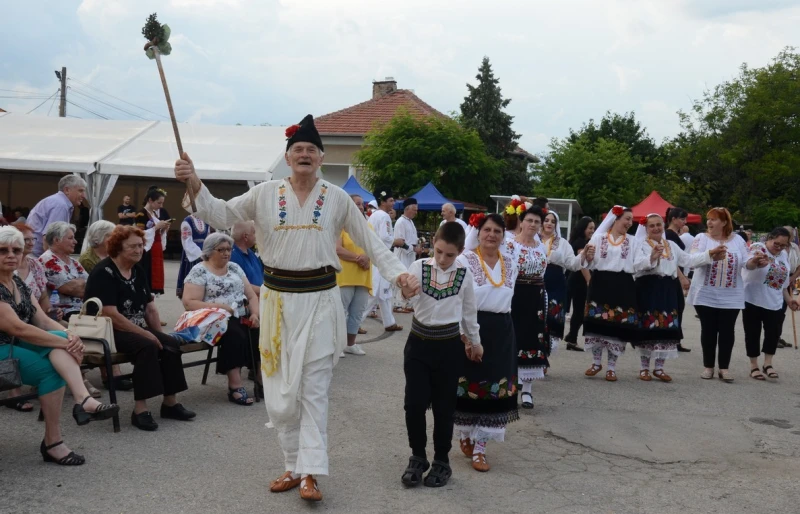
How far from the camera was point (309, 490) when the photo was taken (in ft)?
13.9

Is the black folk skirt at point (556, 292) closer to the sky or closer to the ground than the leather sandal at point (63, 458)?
closer to the sky

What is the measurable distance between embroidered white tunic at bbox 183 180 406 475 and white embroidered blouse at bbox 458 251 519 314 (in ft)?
3.20

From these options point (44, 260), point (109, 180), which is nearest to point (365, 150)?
point (109, 180)

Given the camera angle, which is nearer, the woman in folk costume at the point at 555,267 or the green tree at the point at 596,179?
the woman in folk costume at the point at 555,267

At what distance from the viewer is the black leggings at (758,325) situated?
884 centimetres

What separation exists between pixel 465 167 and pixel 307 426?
2468 centimetres

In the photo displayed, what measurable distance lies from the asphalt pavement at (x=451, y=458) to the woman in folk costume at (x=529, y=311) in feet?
1.20

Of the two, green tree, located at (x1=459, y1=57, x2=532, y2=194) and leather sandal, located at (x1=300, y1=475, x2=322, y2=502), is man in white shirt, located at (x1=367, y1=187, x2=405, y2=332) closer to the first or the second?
leather sandal, located at (x1=300, y1=475, x2=322, y2=502)

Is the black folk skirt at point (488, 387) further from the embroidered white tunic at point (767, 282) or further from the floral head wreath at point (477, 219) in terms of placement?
the embroidered white tunic at point (767, 282)

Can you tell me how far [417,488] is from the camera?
4.64 metres

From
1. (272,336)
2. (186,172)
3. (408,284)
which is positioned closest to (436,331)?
(408,284)

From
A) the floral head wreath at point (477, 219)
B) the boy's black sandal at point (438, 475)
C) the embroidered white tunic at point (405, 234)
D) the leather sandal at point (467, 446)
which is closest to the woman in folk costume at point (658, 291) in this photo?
the floral head wreath at point (477, 219)

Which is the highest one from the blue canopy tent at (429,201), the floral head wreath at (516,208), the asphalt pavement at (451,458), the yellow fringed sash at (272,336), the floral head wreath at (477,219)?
the blue canopy tent at (429,201)

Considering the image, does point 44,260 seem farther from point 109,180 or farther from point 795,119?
point 795,119
